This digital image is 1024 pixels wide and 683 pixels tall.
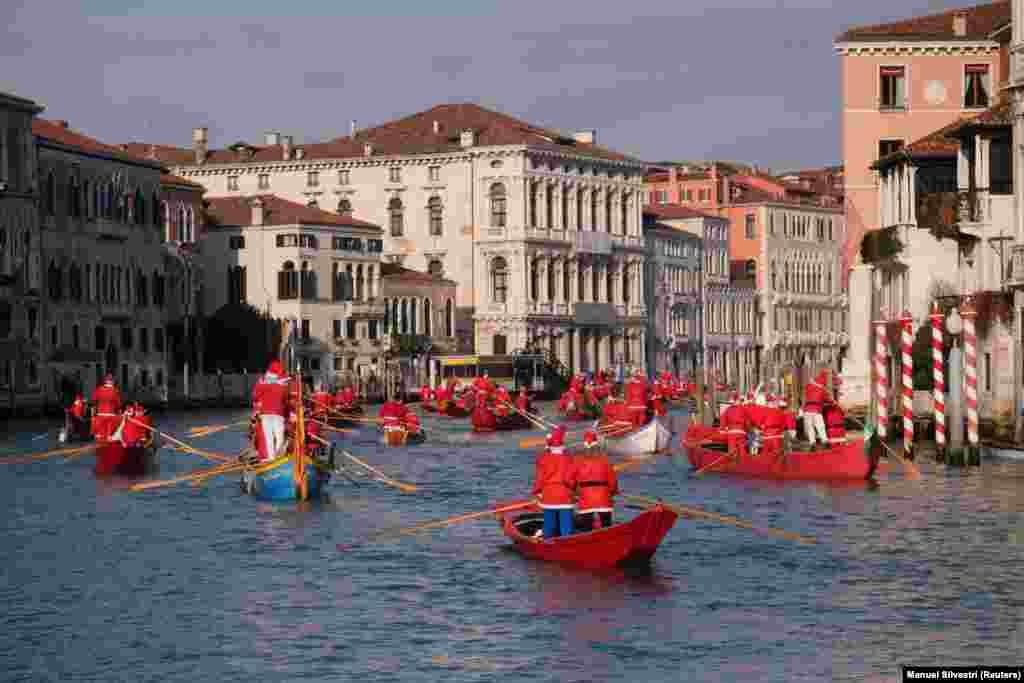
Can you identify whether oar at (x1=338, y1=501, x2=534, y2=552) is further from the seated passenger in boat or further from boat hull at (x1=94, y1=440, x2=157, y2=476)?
boat hull at (x1=94, y1=440, x2=157, y2=476)

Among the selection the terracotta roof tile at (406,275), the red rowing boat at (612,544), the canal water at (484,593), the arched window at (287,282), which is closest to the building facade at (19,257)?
the arched window at (287,282)

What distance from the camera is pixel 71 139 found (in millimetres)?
97438

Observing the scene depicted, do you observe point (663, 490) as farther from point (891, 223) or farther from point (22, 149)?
point (22, 149)

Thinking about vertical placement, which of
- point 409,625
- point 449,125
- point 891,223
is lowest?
point 409,625

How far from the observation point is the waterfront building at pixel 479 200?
12719 centimetres

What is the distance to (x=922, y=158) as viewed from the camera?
65.5 m

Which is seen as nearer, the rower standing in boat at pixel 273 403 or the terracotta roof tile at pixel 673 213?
the rower standing in boat at pixel 273 403

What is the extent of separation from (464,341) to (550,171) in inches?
436

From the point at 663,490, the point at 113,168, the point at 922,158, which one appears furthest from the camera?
the point at 113,168

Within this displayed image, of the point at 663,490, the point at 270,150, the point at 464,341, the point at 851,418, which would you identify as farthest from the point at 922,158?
the point at 270,150

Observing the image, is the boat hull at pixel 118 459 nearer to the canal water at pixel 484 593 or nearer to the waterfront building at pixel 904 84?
the canal water at pixel 484 593

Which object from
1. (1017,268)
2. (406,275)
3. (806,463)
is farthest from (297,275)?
(806,463)

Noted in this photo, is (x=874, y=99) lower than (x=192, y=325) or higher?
higher

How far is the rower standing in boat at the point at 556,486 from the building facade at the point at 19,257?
5952 centimetres
